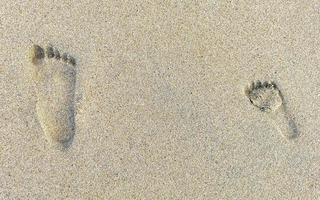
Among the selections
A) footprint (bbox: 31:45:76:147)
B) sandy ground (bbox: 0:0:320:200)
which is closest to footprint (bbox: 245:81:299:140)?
sandy ground (bbox: 0:0:320:200)

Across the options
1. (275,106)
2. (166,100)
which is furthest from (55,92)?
(275,106)

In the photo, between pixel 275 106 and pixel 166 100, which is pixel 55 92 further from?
pixel 275 106

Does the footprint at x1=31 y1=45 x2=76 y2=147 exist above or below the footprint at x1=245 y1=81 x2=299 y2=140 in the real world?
below

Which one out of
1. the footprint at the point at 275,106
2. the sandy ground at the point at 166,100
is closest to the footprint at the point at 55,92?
the sandy ground at the point at 166,100

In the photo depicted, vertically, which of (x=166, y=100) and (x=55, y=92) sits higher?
(x=166, y=100)

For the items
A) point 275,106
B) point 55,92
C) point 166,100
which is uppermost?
point 275,106

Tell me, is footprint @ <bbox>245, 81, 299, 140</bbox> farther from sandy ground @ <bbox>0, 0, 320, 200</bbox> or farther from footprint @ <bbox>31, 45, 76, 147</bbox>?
footprint @ <bbox>31, 45, 76, 147</bbox>

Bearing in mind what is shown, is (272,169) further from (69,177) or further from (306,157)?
(69,177)
